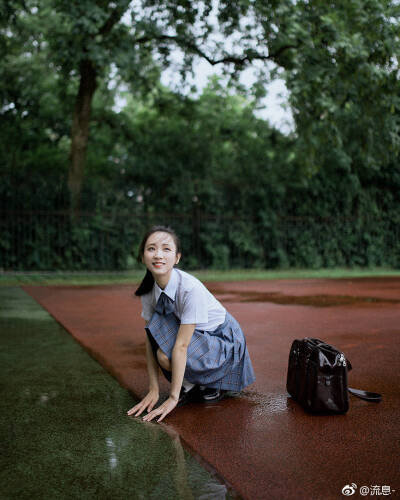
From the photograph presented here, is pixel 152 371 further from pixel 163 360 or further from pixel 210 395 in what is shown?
pixel 210 395

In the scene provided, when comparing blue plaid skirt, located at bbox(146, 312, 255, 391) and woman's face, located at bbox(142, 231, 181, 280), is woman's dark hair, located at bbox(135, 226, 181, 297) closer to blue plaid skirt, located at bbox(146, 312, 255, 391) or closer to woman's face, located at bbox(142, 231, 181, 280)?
woman's face, located at bbox(142, 231, 181, 280)

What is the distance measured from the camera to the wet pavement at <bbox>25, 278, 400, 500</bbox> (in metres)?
2.21

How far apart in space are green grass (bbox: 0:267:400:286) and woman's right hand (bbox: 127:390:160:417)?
1001 centimetres

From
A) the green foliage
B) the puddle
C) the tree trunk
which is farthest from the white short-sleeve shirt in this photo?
the tree trunk

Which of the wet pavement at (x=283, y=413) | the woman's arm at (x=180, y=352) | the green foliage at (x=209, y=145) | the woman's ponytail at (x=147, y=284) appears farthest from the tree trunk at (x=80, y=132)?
the woman's arm at (x=180, y=352)

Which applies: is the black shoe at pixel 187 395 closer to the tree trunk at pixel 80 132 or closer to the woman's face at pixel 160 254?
the woman's face at pixel 160 254

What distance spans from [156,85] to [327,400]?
16.4 meters

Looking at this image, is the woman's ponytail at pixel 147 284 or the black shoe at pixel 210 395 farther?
the black shoe at pixel 210 395

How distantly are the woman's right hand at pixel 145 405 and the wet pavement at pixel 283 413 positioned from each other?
0.13 m

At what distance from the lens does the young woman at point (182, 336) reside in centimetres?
296

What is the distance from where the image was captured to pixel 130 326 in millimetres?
6383

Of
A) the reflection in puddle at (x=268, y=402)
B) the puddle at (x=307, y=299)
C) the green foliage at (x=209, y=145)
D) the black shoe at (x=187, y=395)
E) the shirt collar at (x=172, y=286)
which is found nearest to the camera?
the shirt collar at (x=172, y=286)

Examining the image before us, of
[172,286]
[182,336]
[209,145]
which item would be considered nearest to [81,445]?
[182,336]

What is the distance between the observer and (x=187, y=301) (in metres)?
2.96
